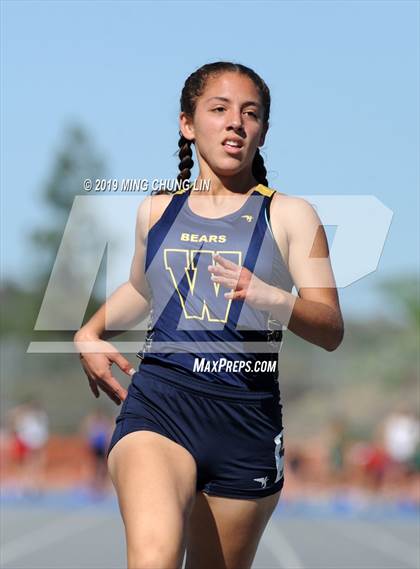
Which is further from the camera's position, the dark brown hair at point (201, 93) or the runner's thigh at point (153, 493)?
the dark brown hair at point (201, 93)

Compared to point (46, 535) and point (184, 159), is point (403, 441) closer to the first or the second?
point (46, 535)

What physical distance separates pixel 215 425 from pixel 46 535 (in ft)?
40.7

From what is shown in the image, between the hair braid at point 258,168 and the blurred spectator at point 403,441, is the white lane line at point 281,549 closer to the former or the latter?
the hair braid at point 258,168

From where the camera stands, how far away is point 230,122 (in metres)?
5.19

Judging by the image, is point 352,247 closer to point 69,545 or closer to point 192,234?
point 192,234

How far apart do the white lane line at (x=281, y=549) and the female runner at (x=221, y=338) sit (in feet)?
24.8

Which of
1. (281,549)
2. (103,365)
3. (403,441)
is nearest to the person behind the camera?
(103,365)

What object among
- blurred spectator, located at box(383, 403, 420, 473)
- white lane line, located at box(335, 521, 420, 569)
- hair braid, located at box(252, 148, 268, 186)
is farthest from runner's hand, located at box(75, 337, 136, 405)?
blurred spectator, located at box(383, 403, 420, 473)

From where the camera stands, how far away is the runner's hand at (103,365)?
532cm

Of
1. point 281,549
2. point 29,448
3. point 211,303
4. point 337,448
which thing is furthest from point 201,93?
point 337,448

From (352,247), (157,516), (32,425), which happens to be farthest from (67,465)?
(157,516)

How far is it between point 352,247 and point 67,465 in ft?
124

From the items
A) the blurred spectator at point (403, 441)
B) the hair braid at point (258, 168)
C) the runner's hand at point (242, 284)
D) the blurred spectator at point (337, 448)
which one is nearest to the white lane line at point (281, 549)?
the hair braid at point (258, 168)

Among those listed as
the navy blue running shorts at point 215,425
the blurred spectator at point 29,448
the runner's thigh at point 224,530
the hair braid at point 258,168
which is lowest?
the runner's thigh at point 224,530
